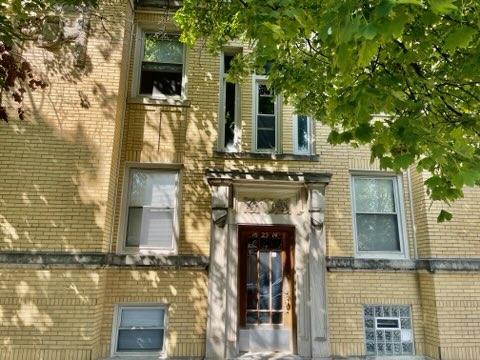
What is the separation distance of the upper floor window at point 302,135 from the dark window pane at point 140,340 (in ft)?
14.8

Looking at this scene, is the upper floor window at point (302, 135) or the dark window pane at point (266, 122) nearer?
the upper floor window at point (302, 135)

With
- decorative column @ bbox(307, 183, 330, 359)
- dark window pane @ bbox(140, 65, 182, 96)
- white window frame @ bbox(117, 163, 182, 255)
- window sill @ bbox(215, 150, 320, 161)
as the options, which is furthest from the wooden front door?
dark window pane @ bbox(140, 65, 182, 96)

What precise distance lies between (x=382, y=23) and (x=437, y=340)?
644 cm

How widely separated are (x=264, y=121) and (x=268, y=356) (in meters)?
4.67

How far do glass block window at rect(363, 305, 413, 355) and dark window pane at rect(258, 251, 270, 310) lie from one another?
1.90m

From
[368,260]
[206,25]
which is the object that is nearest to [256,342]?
[368,260]

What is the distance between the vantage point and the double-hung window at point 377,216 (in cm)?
727

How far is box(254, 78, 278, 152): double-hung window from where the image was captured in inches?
299

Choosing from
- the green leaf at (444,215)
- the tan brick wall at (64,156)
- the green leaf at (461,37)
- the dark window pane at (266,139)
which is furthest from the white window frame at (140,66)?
the green leaf at (461,37)

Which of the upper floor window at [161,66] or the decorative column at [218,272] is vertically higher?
the upper floor window at [161,66]

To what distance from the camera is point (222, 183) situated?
271 inches

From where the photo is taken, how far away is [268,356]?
6.48m

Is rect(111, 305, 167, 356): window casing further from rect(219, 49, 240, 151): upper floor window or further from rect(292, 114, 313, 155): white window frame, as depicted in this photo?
rect(292, 114, 313, 155): white window frame

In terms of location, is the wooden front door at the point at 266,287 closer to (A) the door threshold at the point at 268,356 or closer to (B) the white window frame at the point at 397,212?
(A) the door threshold at the point at 268,356
